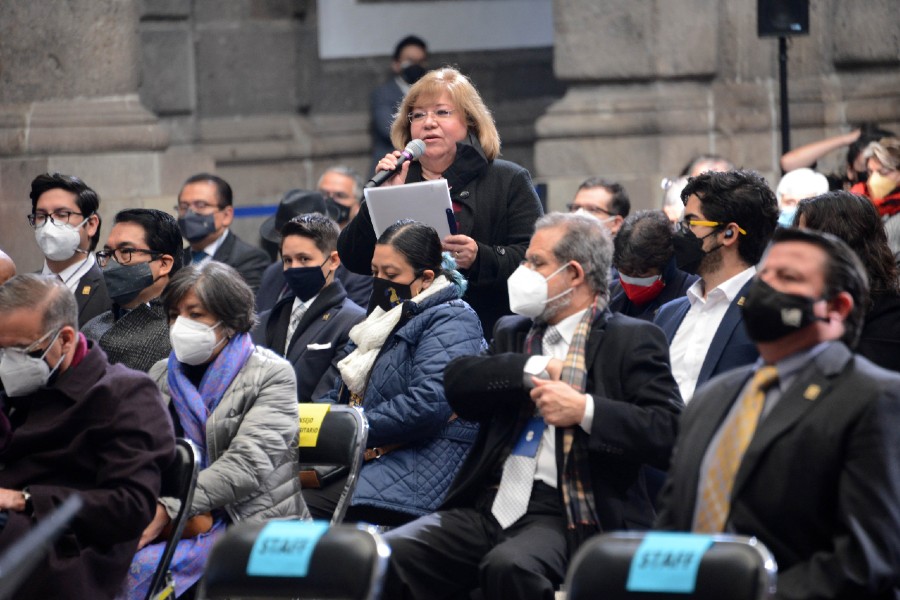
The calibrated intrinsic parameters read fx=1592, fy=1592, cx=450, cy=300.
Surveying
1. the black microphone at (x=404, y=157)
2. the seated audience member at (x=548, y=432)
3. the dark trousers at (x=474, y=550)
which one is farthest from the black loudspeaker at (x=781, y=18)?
the dark trousers at (x=474, y=550)

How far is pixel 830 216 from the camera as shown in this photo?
545 cm

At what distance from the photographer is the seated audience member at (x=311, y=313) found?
668cm

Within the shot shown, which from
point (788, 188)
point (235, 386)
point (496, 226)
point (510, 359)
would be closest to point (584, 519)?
point (510, 359)

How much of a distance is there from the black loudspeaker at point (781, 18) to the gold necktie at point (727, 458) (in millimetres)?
5599

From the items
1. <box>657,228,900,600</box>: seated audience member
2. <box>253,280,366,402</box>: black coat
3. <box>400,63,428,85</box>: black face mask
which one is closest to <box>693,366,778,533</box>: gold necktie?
<box>657,228,900,600</box>: seated audience member

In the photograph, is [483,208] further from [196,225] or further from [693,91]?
[693,91]

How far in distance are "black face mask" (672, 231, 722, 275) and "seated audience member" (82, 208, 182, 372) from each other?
202 cm

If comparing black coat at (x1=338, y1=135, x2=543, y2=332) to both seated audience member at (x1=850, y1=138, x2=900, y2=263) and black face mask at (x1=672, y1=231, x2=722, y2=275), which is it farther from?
seated audience member at (x1=850, y1=138, x2=900, y2=263)

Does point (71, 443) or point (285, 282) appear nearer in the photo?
point (71, 443)

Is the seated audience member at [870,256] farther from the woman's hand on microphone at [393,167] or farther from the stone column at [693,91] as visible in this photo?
the stone column at [693,91]

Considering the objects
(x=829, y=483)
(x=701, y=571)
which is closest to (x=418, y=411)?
(x=829, y=483)

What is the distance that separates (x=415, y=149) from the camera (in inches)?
243

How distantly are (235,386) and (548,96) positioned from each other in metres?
7.74

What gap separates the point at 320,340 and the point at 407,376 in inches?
36.9
